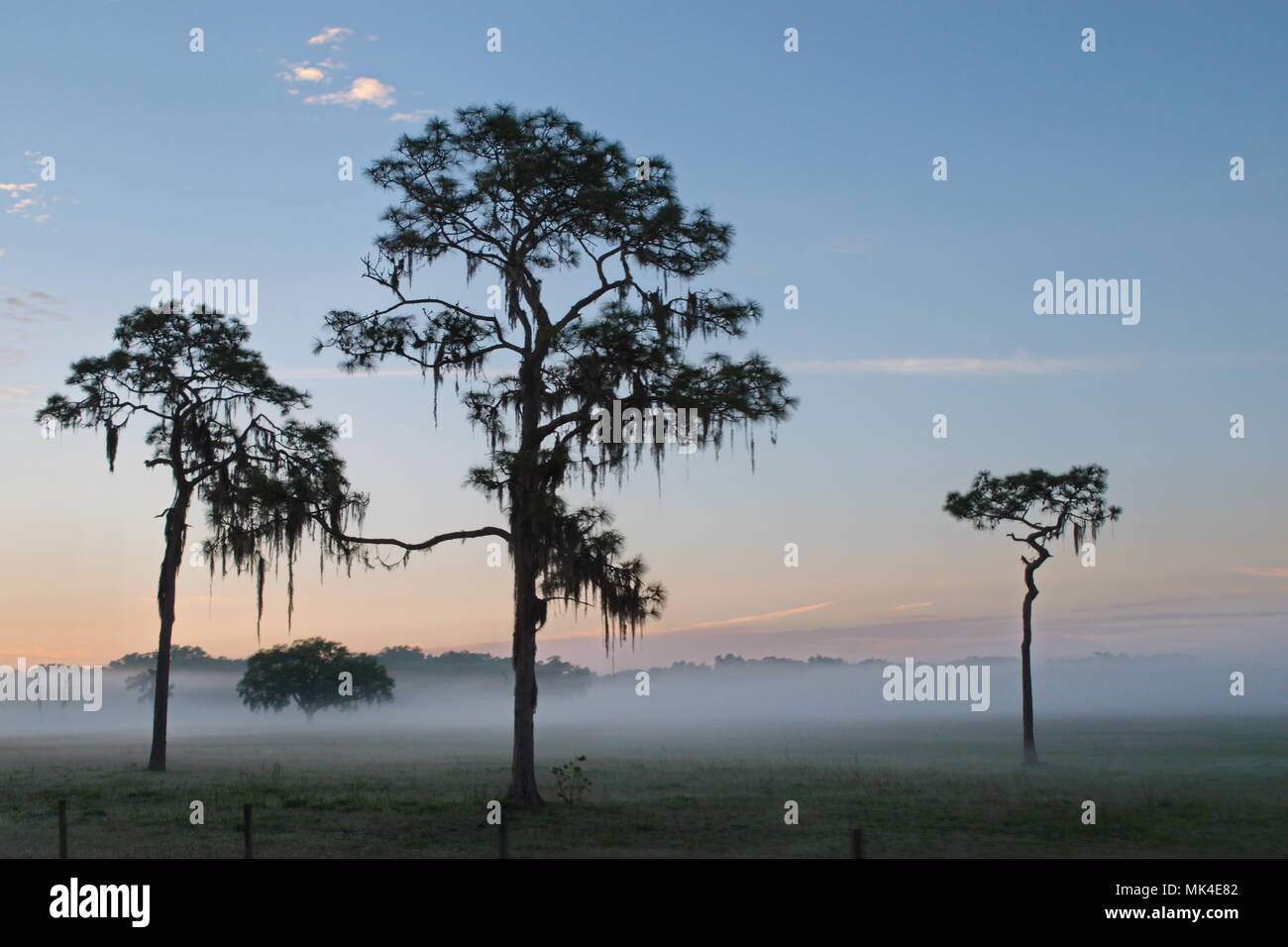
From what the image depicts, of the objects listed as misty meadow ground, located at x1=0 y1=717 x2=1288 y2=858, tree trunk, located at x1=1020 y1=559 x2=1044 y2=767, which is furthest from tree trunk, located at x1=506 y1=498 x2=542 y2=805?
tree trunk, located at x1=1020 y1=559 x2=1044 y2=767

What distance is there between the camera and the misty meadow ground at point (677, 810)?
20.1m

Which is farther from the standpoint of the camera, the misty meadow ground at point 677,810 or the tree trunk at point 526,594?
the tree trunk at point 526,594

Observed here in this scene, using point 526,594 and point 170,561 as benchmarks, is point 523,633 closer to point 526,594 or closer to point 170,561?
point 526,594

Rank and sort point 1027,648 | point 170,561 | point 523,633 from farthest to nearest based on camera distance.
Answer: point 1027,648
point 170,561
point 523,633

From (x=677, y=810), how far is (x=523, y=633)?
18.5 ft

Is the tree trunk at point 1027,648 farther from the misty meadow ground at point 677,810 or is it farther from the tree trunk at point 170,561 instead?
the tree trunk at point 170,561

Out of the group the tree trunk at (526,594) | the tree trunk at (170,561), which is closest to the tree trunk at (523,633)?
the tree trunk at (526,594)

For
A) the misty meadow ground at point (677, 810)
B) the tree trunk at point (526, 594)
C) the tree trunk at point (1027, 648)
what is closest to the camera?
the misty meadow ground at point (677, 810)

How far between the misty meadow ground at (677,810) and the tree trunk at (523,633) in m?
1.59

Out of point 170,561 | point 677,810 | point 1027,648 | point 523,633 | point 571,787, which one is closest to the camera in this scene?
point 677,810

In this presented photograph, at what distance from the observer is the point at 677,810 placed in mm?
26094

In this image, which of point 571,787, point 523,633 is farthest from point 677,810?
point 523,633

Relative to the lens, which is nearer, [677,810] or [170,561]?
[677,810]
